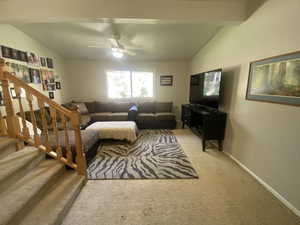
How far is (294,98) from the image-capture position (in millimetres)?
1553

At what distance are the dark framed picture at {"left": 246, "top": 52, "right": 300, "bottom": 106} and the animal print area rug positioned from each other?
5.05ft

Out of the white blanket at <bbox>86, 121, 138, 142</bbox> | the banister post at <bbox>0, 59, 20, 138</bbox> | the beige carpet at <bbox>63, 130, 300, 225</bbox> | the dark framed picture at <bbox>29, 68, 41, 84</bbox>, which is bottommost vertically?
the beige carpet at <bbox>63, 130, 300, 225</bbox>

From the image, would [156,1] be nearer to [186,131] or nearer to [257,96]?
[257,96]

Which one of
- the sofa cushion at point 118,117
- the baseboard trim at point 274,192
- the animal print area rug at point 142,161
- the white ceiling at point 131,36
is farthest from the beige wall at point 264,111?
the sofa cushion at point 118,117

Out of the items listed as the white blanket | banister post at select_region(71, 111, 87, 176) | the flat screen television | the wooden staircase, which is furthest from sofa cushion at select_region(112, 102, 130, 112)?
banister post at select_region(71, 111, 87, 176)

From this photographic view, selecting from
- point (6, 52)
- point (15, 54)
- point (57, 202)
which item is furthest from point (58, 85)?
point (57, 202)

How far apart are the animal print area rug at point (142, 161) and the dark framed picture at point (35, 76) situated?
2.33 meters

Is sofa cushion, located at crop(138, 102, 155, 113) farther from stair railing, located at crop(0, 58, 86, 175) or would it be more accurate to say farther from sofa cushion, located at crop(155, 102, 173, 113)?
stair railing, located at crop(0, 58, 86, 175)

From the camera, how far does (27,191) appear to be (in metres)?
1.37

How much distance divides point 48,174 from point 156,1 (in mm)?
2855

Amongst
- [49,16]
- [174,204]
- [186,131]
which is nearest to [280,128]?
[174,204]

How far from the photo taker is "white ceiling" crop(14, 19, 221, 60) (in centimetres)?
294

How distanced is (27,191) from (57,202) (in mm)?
305

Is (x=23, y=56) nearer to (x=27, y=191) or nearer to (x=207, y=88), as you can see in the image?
(x=27, y=191)
